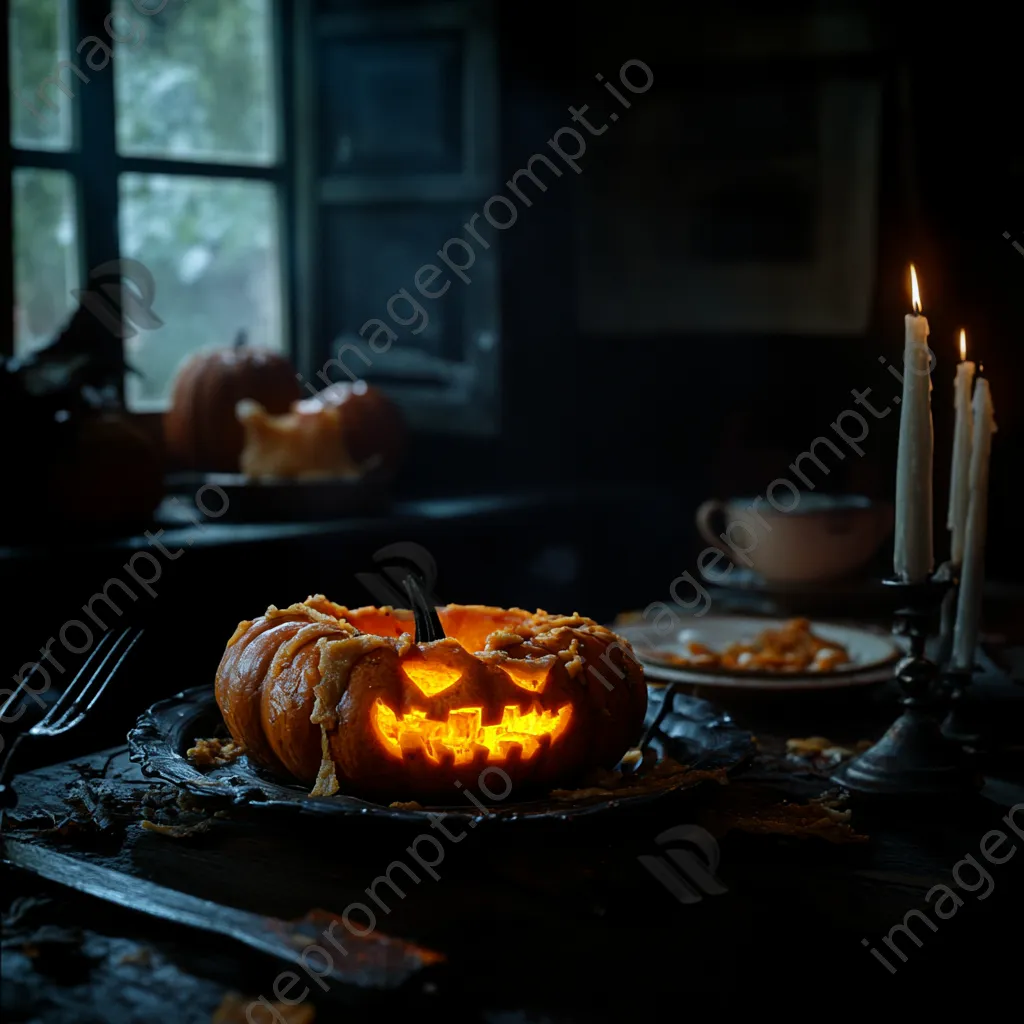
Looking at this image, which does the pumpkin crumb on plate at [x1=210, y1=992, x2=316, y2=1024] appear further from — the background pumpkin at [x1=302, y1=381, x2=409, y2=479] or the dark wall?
the background pumpkin at [x1=302, y1=381, x2=409, y2=479]

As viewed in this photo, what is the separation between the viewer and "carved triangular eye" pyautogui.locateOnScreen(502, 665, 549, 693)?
1.04m

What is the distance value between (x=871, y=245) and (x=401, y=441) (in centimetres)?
114

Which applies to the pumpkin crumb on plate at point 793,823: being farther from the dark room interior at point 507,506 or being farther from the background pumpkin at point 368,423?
the background pumpkin at point 368,423

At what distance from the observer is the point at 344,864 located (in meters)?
0.95

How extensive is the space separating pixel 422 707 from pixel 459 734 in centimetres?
4

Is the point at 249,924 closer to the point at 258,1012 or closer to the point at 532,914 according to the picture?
the point at 258,1012

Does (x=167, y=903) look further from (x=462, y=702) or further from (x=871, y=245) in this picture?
(x=871, y=245)

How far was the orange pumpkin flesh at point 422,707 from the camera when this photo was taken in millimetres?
1006

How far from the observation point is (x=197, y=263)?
312 cm

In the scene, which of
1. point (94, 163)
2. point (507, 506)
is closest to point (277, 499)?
point (507, 506)

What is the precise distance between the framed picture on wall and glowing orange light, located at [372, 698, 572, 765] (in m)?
2.15

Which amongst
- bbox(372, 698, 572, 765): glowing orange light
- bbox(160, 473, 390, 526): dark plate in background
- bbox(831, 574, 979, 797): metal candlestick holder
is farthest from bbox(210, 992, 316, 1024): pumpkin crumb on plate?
bbox(160, 473, 390, 526): dark plate in background

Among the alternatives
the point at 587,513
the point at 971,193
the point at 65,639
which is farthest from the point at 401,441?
the point at 971,193
